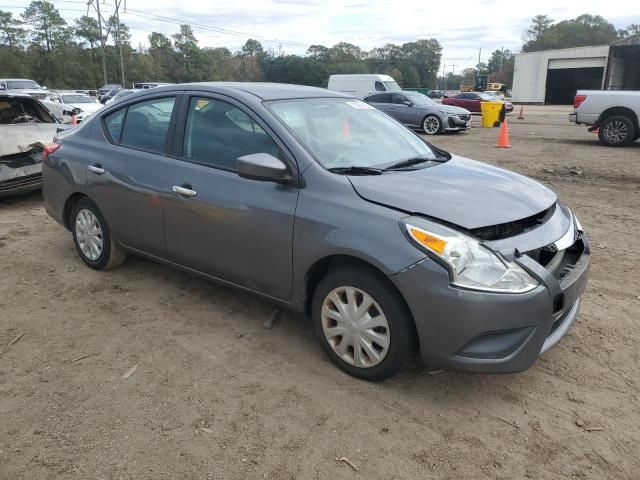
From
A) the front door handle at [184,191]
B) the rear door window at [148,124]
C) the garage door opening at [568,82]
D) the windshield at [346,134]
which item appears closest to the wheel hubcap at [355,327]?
the windshield at [346,134]

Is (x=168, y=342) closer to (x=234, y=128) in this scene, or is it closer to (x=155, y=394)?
(x=155, y=394)

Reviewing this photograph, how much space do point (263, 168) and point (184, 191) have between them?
845mm

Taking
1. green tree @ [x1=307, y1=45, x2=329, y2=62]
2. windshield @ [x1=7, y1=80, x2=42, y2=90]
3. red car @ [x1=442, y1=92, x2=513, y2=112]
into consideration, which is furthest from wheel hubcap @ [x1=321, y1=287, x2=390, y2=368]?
green tree @ [x1=307, y1=45, x2=329, y2=62]

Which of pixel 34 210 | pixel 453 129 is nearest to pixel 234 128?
pixel 34 210

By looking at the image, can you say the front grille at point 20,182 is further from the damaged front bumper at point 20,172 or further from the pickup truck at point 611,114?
the pickup truck at point 611,114

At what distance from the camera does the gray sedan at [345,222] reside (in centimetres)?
261

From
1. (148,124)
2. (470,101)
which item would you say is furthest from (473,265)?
(470,101)

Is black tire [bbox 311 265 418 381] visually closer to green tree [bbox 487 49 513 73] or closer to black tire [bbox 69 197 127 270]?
black tire [bbox 69 197 127 270]

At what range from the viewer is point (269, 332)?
363cm

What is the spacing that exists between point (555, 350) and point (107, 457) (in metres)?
2.71

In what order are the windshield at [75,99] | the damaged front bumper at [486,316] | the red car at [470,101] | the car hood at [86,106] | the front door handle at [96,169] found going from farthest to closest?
the red car at [470,101], the windshield at [75,99], the car hood at [86,106], the front door handle at [96,169], the damaged front bumper at [486,316]

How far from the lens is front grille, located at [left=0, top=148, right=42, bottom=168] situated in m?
6.95

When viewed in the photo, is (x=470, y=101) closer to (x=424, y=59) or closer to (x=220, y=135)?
(x=220, y=135)

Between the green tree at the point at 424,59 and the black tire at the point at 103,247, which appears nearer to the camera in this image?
the black tire at the point at 103,247
